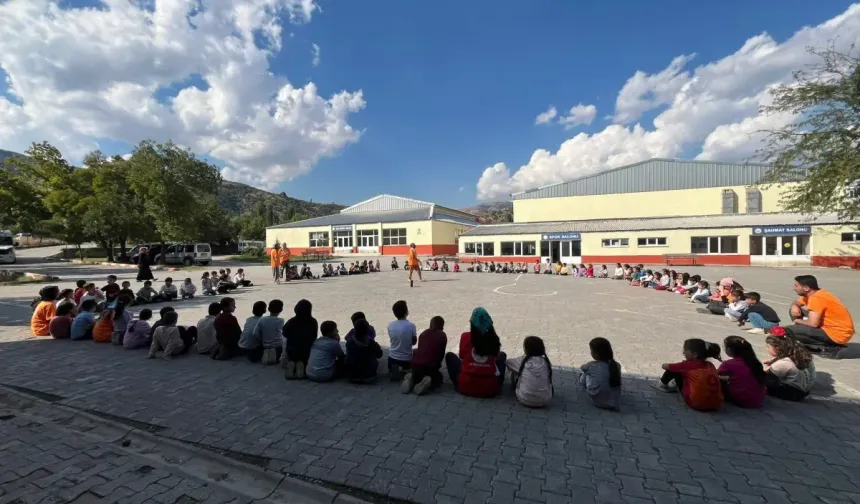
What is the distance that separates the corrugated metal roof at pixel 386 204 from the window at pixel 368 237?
9.15 m

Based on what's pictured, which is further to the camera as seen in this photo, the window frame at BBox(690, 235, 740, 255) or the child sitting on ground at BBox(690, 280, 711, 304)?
the window frame at BBox(690, 235, 740, 255)

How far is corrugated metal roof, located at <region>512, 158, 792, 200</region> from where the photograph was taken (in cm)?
3738

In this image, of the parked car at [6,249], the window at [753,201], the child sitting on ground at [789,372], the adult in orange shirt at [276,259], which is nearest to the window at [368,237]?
the adult in orange shirt at [276,259]

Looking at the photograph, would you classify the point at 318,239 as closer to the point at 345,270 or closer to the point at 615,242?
the point at 345,270

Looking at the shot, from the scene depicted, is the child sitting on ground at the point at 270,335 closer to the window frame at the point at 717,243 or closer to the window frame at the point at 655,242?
the window frame at the point at 655,242

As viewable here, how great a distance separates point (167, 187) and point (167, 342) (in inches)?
1226

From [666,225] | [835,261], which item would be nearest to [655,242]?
[666,225]

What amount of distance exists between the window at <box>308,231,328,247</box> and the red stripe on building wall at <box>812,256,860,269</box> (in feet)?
166

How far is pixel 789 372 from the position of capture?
476cm

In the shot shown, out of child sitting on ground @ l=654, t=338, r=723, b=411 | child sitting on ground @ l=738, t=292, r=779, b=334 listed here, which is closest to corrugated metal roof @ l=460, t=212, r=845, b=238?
child sitting on ground @ l=738, t=292, r=779, b=334

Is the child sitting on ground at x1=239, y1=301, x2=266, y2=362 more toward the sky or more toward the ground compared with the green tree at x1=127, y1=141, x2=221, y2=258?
more toward the ground

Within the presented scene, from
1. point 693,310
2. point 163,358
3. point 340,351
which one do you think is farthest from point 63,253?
point 693,310

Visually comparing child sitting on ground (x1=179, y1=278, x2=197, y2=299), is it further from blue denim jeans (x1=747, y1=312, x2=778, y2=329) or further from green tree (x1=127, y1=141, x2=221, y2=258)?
green tree (x1=127, y1=141, x2=221, y2=258)

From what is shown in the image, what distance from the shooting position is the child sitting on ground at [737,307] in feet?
30.8
